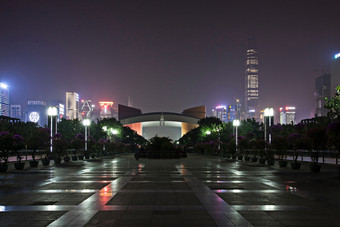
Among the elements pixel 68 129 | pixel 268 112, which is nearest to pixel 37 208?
pixel 268 112

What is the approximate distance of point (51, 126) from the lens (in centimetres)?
3375

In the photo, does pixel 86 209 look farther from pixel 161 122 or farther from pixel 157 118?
pixel 161 122

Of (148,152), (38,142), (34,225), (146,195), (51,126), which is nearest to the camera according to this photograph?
(34,225)

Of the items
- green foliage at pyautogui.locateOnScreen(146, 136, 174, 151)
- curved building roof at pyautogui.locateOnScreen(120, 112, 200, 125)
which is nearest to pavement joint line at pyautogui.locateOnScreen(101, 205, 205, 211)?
green foliage at pyautogui.locateOnScreen(146, 136, 174, 151)

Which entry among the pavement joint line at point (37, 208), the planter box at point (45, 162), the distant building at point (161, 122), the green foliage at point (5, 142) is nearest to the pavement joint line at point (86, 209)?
the pavement joint line at point (37, 208)

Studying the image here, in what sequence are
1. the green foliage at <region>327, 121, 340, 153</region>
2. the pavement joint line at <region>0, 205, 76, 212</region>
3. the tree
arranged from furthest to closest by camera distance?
the tree, the green foliage at <region>327, 121, 340, 153</region>, the pavement joint line at <region>0, 205, 76, 212</region>

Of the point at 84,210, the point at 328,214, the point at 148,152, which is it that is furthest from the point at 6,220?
the point at 148,152

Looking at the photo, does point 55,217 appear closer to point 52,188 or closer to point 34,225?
point 34,225

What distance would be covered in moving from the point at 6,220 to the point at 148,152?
→ 121 feet

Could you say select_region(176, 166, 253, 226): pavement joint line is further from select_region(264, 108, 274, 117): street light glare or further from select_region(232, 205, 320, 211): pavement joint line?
select_region(264, 108, 274, 117): street light glare

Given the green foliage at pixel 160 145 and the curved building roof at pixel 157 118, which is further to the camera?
the curved building roof at pixel 157 118

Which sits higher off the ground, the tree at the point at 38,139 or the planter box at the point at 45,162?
the tree at the point at 38,139

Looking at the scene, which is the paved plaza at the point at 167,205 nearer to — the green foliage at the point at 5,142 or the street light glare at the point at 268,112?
the green foliage at the point at 5,142

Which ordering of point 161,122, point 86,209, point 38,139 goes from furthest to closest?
point 161,122
point 38,139
point 86,209
